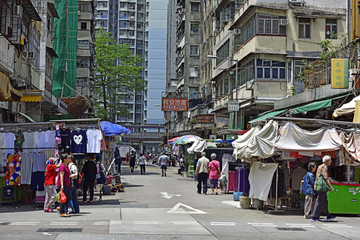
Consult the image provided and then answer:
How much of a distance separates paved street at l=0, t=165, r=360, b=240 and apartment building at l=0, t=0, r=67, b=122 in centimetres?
510

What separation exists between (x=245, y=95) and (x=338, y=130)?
19609mm

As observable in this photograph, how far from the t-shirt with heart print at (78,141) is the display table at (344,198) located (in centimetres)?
853

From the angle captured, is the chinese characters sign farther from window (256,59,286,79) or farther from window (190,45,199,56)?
window (190,45,199,56)

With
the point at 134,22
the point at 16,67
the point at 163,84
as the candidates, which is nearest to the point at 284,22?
the point at 16,67

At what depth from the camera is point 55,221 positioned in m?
14.4

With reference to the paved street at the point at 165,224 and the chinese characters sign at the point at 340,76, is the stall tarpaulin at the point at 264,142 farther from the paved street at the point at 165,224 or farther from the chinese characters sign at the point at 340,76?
the chinese characters sign at the point at 340,76

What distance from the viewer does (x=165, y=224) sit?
14039 millimetres

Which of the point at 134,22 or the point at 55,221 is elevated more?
the point at 134,22

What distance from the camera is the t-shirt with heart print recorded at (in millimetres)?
19594

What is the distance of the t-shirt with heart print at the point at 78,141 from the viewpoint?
19.6 metres

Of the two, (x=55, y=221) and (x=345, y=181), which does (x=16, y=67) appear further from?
(x=345, y=181)

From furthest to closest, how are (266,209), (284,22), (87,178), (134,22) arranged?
(134,22)
(284,22)
(87,178)
(266,209)

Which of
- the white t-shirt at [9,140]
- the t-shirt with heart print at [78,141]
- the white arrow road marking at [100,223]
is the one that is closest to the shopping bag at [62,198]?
the white arrow road marking at [100,223]

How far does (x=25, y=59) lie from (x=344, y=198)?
16.5 meters
